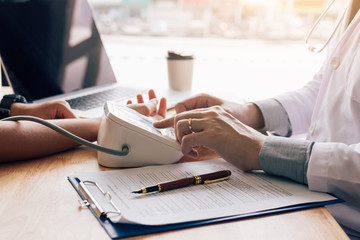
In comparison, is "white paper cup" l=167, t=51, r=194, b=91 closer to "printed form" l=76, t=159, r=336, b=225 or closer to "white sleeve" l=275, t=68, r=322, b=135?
"white sleeve" l=275, t=68, r=322, b=135

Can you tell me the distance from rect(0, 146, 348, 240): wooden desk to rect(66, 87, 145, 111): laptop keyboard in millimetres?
490

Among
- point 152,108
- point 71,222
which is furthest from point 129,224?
point 152,108

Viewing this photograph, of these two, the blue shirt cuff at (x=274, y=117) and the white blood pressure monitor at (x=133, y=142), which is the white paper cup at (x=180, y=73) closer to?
the blue shirt cuff at (x=274, y=117)

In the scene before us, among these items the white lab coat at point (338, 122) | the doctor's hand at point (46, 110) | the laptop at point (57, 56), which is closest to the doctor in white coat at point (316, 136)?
the white lab coat at point (338, 122)

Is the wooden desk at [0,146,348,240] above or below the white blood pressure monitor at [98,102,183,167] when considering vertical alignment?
below

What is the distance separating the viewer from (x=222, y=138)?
2.26ft

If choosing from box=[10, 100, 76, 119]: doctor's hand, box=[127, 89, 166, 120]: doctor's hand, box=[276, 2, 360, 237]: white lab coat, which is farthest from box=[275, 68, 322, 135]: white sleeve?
box=[10, 100, 76, 119]: doctor's hand

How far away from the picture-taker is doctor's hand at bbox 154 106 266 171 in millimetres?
678

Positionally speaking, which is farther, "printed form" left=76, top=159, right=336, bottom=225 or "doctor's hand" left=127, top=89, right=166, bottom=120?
"doctor's hand" left=127, top=89, right=166, bottom=120

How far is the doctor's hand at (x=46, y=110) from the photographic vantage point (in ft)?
2.86

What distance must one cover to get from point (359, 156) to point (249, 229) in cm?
26

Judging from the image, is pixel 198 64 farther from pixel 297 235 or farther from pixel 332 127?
pixel 297 235

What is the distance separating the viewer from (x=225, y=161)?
2.43ft

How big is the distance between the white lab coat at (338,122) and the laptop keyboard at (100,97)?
499 mm
